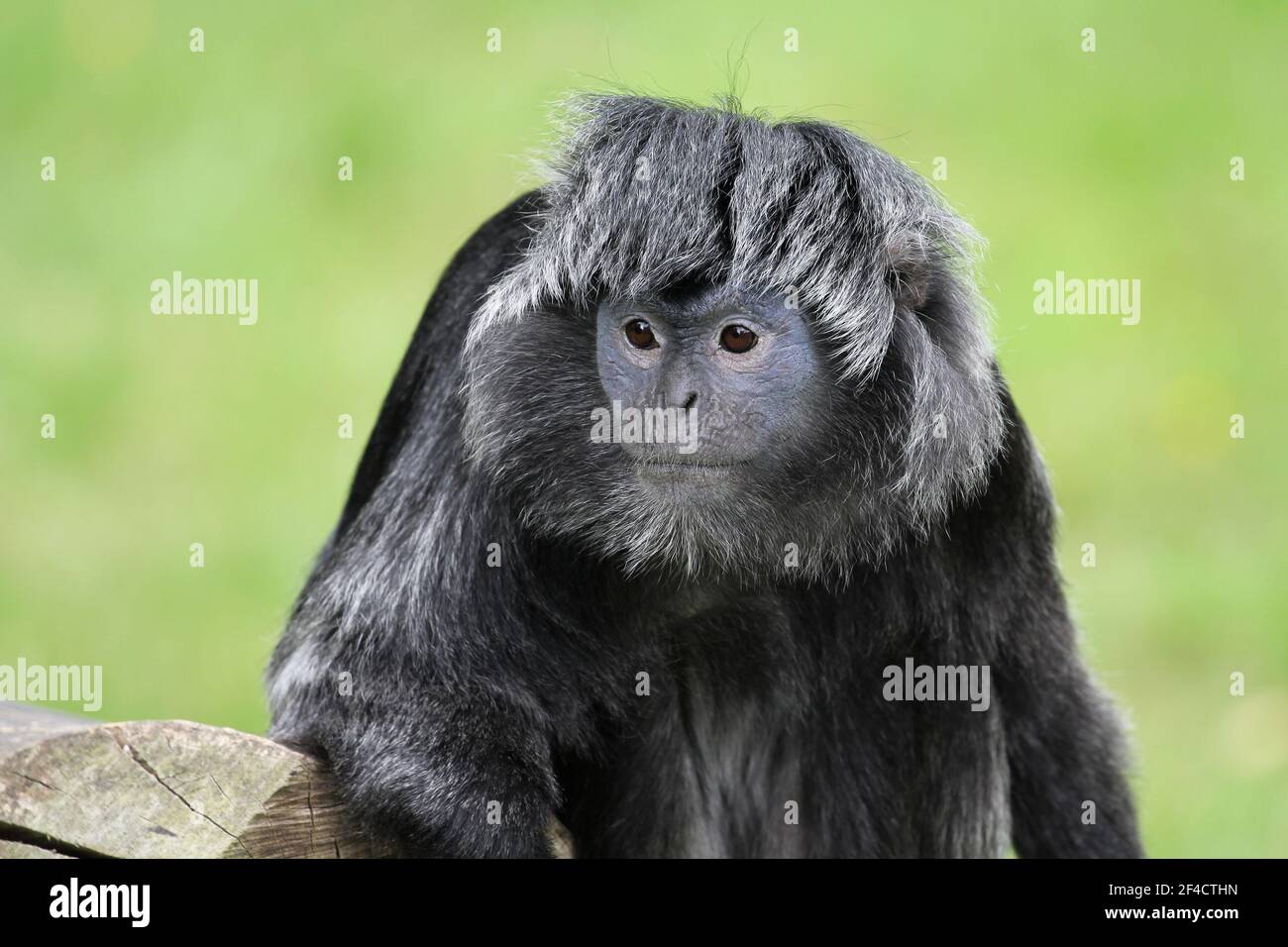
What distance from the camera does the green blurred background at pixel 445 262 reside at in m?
13.4

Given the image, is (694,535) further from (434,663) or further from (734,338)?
(434,663)

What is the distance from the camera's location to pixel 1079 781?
27.1 feet

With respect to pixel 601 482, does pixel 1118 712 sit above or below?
below

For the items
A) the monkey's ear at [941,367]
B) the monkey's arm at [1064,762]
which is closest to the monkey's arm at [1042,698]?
the monkey's arm at [1064,762]

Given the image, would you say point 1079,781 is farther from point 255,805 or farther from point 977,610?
point 255,805

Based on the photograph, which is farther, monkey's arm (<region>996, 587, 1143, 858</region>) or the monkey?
monkey's arm (<region>996, 587, 1143, 858</region>)

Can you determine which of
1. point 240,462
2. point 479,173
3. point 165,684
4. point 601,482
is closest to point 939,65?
point 479,173

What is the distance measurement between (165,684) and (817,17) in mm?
8805

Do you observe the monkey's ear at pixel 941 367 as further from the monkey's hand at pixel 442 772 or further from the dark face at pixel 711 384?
the monkey's hand at pixel 442 772

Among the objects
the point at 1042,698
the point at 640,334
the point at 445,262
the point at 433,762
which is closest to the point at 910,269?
the point at 640,334

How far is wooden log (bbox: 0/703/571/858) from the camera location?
18.5 feet

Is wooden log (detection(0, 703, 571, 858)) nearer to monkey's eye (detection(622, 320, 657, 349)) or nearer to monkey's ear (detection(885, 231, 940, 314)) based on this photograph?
monkey's eye (detection(622, 320, 657, 349))

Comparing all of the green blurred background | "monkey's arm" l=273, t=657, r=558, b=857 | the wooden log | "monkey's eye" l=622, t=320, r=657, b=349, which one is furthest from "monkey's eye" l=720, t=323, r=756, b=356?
the green blurred background

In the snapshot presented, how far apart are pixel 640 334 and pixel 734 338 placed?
13.5 inches
